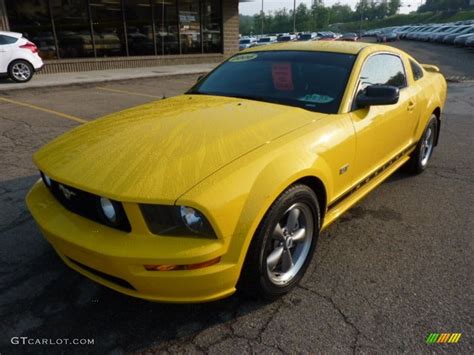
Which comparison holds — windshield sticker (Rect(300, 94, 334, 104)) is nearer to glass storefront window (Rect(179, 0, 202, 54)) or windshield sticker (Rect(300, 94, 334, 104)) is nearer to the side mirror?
the side mirror

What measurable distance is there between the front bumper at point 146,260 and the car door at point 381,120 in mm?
1560

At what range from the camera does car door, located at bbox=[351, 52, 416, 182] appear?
9.97ft

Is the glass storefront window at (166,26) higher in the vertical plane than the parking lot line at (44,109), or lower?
higher

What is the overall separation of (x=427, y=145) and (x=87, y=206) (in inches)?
166

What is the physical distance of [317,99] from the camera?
3014 mm

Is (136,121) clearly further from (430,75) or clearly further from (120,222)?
(430,75)

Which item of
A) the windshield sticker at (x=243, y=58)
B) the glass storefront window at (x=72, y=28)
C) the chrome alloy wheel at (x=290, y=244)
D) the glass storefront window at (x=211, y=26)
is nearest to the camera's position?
the chrome alloy wheel at (x=290, y=244)

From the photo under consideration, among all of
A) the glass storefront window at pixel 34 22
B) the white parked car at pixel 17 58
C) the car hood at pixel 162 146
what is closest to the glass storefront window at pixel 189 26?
Result: the glass storefront window at pixel 34 22

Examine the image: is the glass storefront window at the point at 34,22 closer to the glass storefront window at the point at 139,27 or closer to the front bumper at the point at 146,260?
the glass storefront window at the point at 139,27

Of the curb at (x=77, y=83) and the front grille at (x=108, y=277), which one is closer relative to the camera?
the front grille at (x=108, y=277)

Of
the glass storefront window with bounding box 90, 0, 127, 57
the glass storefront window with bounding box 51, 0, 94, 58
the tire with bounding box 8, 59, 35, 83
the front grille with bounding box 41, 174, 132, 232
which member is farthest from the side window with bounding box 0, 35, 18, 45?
the front grille with bounding box 41, 174, 132, 232

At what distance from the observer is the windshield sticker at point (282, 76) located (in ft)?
10.6

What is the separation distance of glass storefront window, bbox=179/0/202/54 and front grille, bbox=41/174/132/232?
15666mm

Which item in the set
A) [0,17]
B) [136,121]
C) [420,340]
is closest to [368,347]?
[420,340]
